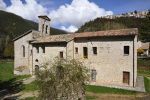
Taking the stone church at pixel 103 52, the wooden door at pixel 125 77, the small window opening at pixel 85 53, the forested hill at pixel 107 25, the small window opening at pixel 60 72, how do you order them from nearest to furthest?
1. the small window opening at pixel 60 72
2. the stone church at pixel 103 52
3. the wooden door at pixel 125 77
4. the small window opening at pixel 85 53
5. the forested hill at pixel 107 25

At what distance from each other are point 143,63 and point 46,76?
25.1m

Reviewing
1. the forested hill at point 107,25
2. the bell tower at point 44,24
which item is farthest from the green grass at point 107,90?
the forested hill at point 107,25

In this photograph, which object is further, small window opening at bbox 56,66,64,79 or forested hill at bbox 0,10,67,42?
forested hill at bbox 0,10,67,42

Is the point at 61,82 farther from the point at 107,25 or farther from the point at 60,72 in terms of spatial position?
the point at 107,25

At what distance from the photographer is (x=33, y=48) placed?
17.3m

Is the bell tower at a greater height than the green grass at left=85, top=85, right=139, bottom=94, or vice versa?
the bell tower

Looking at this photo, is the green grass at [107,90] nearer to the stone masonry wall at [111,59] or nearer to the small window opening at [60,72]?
the stone masonry wall at [111,59]

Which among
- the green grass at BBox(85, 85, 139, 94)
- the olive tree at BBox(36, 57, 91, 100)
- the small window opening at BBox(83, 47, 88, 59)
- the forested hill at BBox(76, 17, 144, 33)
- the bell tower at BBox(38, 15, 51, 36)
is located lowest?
the green grass at BBox(85, 85, 139, 94)

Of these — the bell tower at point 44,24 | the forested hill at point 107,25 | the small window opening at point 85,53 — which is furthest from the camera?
the forested hill at point 107,25

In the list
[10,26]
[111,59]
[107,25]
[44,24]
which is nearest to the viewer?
[111,59]

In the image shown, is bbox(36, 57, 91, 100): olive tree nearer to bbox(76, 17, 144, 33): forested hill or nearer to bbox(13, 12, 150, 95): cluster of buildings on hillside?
bbox(13, 12, 150, 95): cluster of buildings on hillside

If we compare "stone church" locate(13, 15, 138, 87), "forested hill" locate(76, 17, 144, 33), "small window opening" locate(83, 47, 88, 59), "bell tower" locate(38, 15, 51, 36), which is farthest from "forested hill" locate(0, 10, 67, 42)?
"small window opening" locate(83, 47, 88, 59)

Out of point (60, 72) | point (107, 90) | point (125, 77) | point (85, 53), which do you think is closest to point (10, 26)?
point (85, 53)

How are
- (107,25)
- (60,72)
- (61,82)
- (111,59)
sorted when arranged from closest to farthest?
(61,82) < (60,72) < (111,59) < (107,25)
